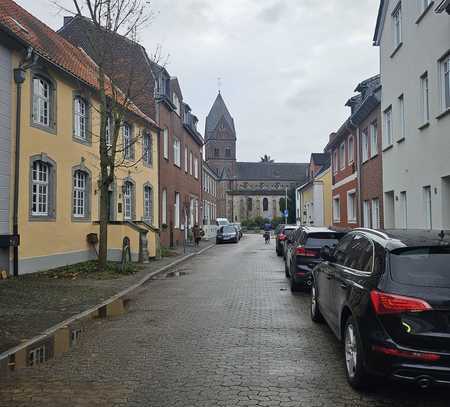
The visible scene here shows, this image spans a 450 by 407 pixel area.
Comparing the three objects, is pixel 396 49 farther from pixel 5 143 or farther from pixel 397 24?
pixel 5 143

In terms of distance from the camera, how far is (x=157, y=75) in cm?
2794

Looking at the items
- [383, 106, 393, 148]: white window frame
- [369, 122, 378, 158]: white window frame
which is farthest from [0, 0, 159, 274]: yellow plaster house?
[369, 122, 378, 158]: white window frame

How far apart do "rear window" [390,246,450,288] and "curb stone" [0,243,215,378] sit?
4.25 metres

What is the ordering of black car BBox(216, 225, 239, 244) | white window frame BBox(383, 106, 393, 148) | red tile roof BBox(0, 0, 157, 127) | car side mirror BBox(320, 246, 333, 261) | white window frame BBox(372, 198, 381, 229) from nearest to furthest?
car side mirror BBox(320, 246, 333, 261) → red tile roof BBox(0, 0, 157, 127) → white window frame BBox(383, 106, 393, 148) → white window frame BBox(372, 198, 381, 229) → black car BBox(216, 225, 239, 244)

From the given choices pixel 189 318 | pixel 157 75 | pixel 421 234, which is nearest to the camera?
pixel 421 234

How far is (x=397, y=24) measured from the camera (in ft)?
55.7

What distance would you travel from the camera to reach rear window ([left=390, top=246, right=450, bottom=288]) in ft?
15.0

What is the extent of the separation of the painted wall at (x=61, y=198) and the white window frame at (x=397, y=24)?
1021 centimetres

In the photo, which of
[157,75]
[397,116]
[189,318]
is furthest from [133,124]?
[189,318]

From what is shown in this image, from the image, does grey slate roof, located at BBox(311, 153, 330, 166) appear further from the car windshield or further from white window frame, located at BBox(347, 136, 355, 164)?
white window frame, located at BBox(347, 136, 355, 164)

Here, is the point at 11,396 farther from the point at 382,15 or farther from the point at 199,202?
the point at 199,202

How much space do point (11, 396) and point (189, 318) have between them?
4.16m

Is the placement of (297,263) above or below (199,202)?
below

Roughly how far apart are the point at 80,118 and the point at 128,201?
6049 millimetres
